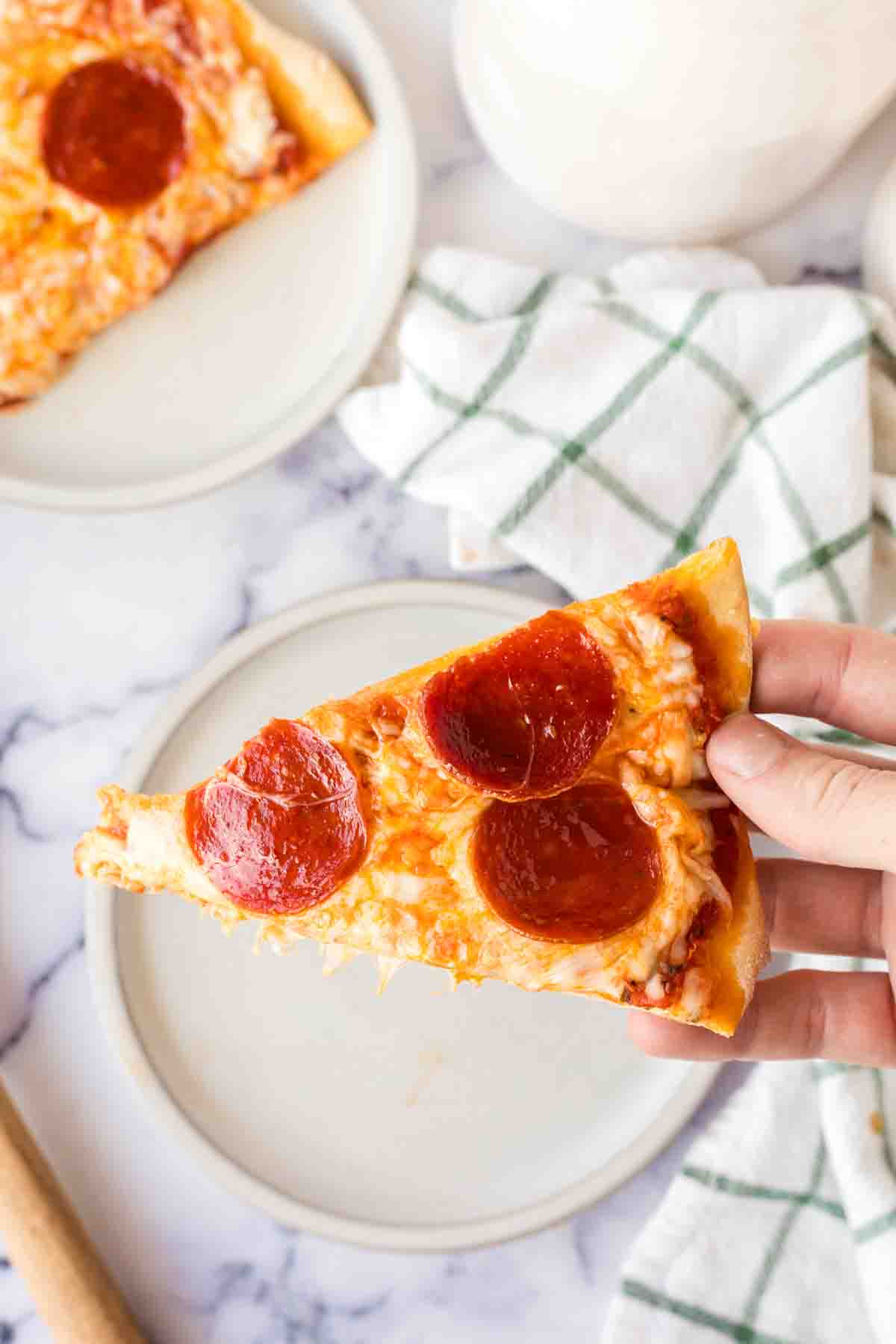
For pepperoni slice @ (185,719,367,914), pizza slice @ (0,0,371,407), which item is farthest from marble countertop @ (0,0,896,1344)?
pepperoni slice @ (185,719,367,914)

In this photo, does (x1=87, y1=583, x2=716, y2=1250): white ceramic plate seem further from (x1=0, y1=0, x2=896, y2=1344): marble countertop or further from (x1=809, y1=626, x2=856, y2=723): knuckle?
(x1=809, y1=626, x2=856, y2=723): knuckle

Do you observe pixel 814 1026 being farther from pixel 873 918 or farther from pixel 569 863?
pixel 569 863

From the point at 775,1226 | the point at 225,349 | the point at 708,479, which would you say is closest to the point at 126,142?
the point at 225,349

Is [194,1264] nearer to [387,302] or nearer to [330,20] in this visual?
[387,302]

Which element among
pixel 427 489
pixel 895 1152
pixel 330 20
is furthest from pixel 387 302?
pixel 895 1152

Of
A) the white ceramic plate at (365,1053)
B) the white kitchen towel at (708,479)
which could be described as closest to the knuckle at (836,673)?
the white kitchen towel at (708,479)

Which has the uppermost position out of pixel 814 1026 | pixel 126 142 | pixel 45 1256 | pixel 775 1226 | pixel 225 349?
pixel 126 142
